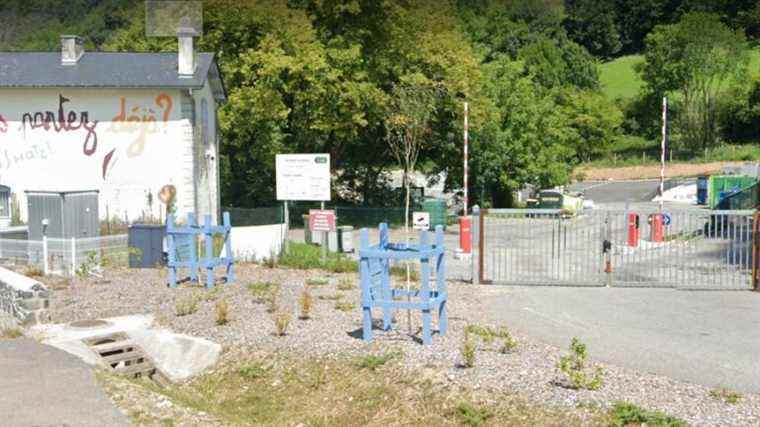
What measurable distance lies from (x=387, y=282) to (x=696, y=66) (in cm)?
7124

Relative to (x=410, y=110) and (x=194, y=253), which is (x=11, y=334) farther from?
(x=410, y=110)

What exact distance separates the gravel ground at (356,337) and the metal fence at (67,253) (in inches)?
27.9

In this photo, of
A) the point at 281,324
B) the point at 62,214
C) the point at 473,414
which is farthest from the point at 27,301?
the point at 473,414

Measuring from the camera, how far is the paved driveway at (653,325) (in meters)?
10.7

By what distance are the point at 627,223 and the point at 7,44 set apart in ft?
190

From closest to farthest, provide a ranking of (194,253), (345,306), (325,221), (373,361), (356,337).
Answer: (373,361) → (356,337) → (345,306) → (194,253) → (325,221)

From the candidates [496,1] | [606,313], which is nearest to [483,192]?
[606,313]

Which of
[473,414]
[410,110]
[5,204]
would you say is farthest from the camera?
[410,110]

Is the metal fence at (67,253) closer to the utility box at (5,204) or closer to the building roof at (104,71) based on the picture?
the utility box at (5,204)

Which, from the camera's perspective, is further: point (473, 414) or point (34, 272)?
point (34, 272)

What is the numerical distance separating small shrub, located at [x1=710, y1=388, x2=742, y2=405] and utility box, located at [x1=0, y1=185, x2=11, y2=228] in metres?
23.3

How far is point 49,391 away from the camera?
935 cm

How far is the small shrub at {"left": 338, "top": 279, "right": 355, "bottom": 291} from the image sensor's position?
16594 mm

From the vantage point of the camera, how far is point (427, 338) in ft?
37.6
